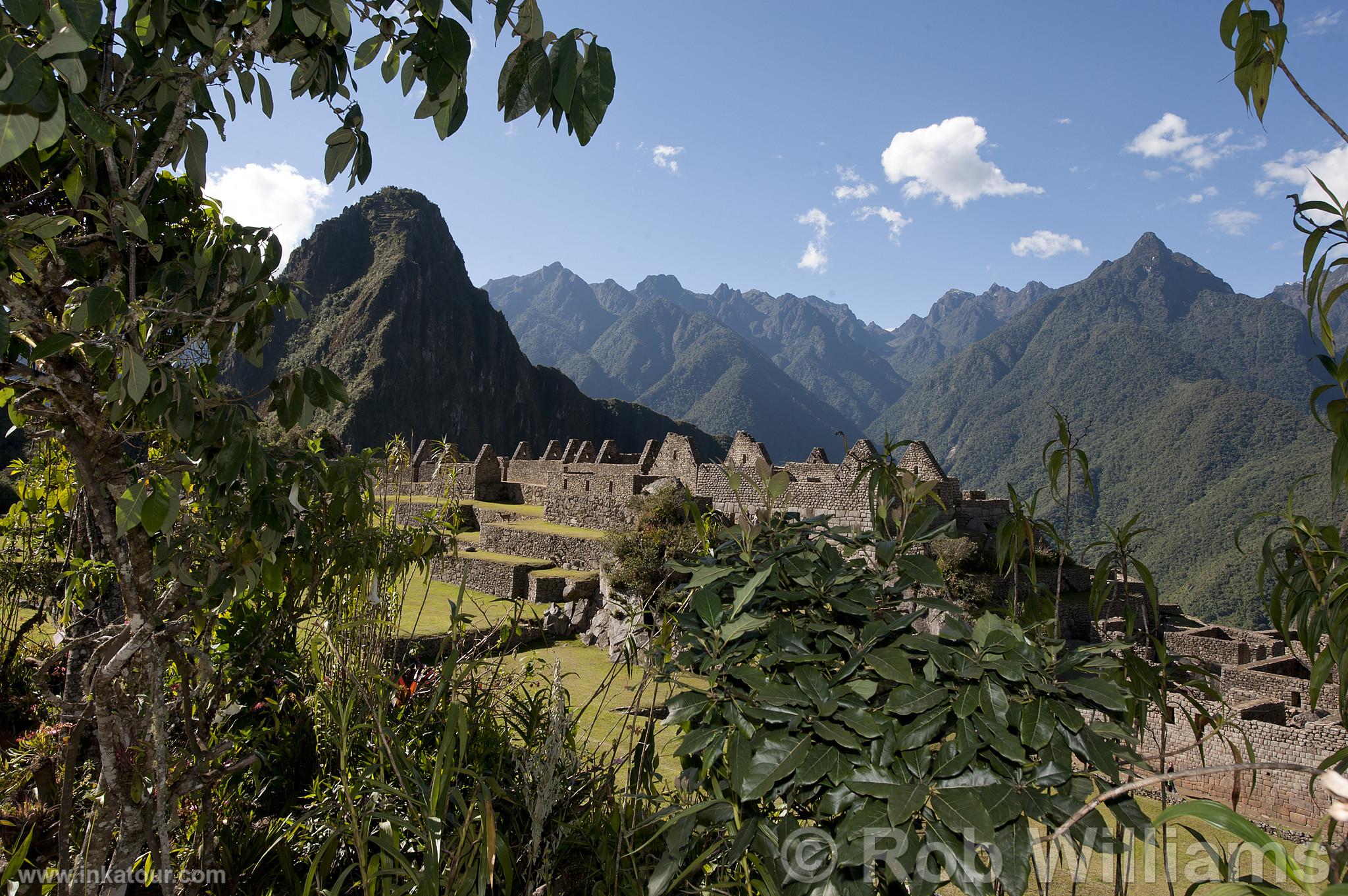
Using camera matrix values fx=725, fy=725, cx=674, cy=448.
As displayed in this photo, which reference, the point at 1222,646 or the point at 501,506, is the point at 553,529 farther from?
the point at 1222,646

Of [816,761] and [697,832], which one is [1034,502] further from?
[697,832]

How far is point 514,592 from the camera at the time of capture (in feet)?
40.0

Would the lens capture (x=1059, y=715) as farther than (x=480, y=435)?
No

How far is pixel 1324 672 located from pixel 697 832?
1341 mm

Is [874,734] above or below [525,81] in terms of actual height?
below

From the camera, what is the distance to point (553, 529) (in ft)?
46.6

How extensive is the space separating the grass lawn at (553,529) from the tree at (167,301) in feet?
36.8

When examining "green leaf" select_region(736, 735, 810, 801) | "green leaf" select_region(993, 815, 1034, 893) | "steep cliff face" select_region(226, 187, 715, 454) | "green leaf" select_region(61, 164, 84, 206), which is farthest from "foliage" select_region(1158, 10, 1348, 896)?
"steep cliff face" select_region(226, 187, 715, 454)

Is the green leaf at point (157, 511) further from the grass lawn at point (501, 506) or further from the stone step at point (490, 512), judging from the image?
the grass lawn at point (501, 506)

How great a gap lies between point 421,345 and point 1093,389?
233ft

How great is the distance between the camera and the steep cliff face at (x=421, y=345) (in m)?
80.6

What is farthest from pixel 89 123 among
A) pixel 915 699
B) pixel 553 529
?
pixel 553 529

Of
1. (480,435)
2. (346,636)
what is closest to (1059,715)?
A: (346,636)

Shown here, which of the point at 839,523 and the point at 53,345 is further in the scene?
the point at 839,523
